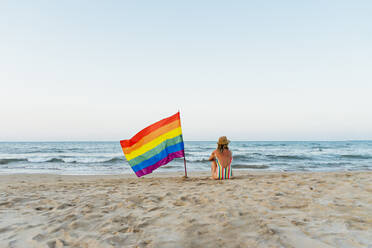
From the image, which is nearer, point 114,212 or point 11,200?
point 114,212

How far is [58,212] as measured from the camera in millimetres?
3516

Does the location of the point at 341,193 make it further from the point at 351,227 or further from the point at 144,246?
the point at 144,246

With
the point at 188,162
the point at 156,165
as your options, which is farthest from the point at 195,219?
the point at 188,162

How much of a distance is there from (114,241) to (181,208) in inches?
49.6

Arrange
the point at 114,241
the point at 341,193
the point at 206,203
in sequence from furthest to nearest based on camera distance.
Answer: the point at 341,193 < the point at 206,203 < the point at 114,241

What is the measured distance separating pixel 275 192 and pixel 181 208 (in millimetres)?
1912

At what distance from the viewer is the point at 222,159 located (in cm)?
631

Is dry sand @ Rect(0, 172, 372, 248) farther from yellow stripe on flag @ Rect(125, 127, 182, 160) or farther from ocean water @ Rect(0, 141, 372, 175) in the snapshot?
ocean water @ Rect(0, 141, 372, 175)

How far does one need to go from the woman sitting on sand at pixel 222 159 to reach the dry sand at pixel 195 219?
6.19 feet

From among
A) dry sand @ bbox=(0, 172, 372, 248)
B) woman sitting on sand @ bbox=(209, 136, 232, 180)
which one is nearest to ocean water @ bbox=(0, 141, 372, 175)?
woman sitting on sand @ bbox=(209, 136, 232, 180)

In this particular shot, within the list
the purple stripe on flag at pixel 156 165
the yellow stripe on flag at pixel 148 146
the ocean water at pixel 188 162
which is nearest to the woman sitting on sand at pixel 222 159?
the purple stripe on flag at pixel 156 165

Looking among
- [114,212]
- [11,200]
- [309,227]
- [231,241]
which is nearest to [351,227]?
[309,227]

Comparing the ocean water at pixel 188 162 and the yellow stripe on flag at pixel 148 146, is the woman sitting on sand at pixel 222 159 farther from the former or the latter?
the ocean water at pixel 188 162

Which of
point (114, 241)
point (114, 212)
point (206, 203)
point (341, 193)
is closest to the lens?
point (114, 241)
